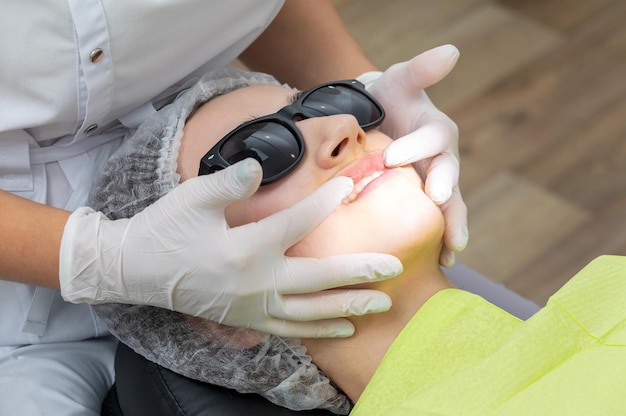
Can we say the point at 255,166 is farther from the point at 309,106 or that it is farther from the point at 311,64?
the point at 311,64

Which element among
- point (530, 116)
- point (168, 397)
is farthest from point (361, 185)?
point (530, 116)

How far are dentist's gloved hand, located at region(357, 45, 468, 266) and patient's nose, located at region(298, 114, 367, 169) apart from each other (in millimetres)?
61

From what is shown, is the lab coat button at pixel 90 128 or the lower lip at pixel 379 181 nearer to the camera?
the lower lip at pixel 379 181

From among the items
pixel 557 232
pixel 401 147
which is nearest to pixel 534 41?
pixel 557 232

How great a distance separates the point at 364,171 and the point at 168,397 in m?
0.44

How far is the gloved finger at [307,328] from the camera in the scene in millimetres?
1164

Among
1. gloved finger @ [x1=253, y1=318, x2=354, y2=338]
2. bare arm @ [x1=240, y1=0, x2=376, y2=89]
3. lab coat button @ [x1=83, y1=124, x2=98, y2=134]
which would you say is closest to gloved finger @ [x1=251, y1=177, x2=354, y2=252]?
gloved finger @ [x1=253, y1=318, x2=354, y2=338]

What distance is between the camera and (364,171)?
1.22 metres

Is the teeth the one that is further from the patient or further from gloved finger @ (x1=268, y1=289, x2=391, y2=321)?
gloved finger @ (x1=268, y1=289, x2=391, y2=321)

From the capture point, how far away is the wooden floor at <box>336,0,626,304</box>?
234cm

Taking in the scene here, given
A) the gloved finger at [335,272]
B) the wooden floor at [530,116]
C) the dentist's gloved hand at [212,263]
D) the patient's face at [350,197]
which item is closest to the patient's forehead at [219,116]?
the patient's face at [350,197]

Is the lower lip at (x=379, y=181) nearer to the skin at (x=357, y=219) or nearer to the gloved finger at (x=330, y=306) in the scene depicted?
the skin at (x=357, y=219)

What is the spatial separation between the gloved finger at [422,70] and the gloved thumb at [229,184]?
0.39 metres

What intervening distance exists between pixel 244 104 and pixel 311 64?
0.37 m
